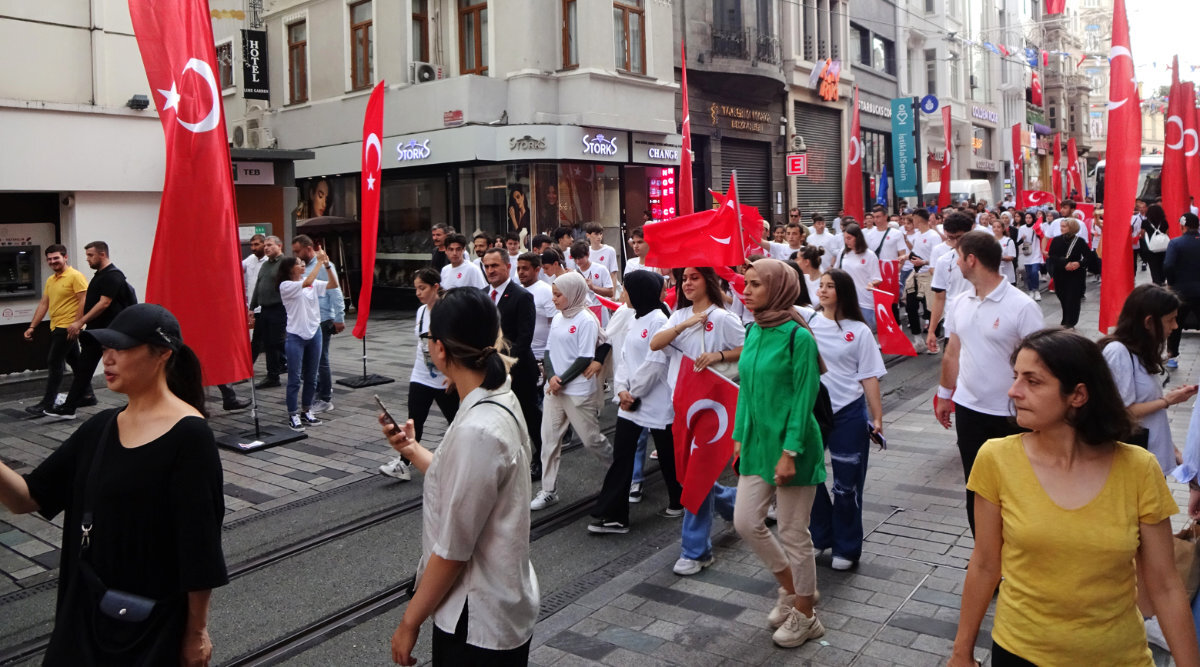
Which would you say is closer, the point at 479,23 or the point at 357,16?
the point at 479,23

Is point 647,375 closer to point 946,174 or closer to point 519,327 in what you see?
point 519,327

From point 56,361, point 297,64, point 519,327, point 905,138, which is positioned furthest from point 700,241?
point 905,138

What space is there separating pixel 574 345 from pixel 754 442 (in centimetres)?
254

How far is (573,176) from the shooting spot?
21.0 m

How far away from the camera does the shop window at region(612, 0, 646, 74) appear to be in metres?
21.4

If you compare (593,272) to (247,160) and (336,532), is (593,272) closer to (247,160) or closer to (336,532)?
(336,532)

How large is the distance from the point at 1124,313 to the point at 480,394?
131 inches

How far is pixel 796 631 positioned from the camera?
174 inches

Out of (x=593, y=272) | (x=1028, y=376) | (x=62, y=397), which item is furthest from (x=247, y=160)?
(x=1028, y=376)

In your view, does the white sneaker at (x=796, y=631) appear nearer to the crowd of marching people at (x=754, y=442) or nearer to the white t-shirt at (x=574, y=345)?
the crowd of marching people at (x=754, y=442)

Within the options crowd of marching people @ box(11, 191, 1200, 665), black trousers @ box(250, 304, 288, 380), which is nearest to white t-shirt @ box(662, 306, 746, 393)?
crowd of marching people @ box(11, 191, 1200, 665)

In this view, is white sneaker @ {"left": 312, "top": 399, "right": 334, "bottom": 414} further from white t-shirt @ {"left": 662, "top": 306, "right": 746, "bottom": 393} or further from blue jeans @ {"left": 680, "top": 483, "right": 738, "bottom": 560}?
blue jeans @ {"left": 680, "top": 483, "right": 738, "bottom": 560}

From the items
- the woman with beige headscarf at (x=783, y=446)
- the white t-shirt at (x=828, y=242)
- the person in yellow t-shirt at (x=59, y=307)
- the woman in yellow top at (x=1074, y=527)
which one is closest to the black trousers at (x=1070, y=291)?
the white t-shirt at (x=828, y=242)

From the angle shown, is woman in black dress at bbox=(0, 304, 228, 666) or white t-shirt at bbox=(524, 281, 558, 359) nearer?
woman in black dress at bbox=(0, 304, 228, 666)
